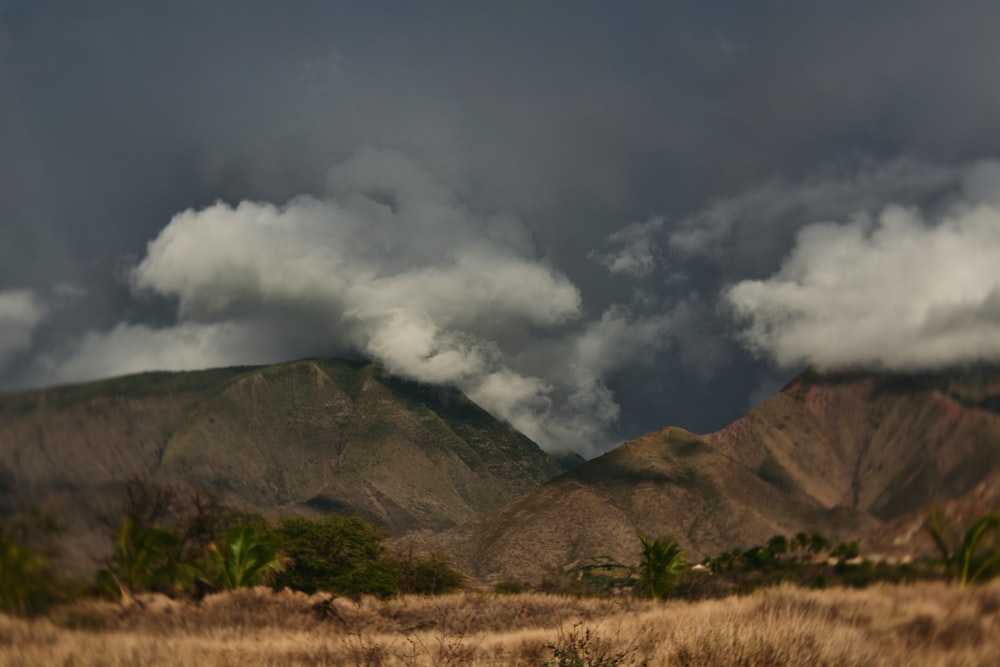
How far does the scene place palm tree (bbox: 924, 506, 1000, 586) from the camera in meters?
10.5

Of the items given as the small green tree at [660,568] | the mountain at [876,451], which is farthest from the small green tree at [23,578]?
the small green tree at [660,568]

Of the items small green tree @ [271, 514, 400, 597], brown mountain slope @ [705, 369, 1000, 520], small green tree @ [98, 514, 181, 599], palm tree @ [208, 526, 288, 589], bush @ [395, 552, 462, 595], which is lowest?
bush @ [395, 552, 462, 595]

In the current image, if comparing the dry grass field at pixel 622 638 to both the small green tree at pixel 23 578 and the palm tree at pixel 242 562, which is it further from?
the palm tree at pixel 242 562

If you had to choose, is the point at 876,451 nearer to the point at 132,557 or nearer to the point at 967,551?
the point at 967,551

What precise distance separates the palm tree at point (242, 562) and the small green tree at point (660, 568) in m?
16.3

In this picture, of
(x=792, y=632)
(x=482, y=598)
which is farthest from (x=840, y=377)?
(x=792, y=632)

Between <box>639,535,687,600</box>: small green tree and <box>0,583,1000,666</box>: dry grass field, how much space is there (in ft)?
56.2

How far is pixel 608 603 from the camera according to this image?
2438 centimetres

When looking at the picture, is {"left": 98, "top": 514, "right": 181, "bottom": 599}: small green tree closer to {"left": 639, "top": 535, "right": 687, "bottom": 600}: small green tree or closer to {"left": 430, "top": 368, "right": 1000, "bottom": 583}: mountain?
{"left": 430, "top": 368, "right": 1000, "bottom": 583}: mountain

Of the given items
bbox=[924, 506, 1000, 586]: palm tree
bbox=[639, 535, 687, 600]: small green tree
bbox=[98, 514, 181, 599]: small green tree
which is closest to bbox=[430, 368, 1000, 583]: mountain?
bbox=[924, 506, 1000, 586]: palm tree

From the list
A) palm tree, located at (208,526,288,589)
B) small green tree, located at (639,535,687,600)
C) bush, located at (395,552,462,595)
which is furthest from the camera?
bush, located at (395,552,462,595)

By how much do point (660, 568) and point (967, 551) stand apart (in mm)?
22704

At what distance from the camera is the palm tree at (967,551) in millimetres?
10484

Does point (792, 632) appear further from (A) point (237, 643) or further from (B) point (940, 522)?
(A) point (237, 643)
